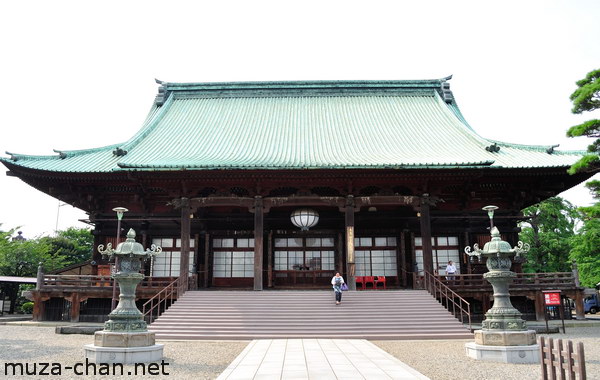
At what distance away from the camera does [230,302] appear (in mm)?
17688

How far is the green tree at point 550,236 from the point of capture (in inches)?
1345

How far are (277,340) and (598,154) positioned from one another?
11632 mm

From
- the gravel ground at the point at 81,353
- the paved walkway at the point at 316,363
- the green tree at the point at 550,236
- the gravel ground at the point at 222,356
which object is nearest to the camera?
the paved walkway at the point at 316,363

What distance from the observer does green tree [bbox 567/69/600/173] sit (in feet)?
44.2

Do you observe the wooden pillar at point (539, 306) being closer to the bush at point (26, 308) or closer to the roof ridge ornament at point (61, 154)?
the roof ridge ornament at point (61, 154)

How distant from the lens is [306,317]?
54.1 feet

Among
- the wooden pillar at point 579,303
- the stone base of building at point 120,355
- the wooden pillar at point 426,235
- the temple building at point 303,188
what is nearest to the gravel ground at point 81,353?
the stone base of building at point 120,355

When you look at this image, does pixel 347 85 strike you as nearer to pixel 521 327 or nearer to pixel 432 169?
pixel 432 169

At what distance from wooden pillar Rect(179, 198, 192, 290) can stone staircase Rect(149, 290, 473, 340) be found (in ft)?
3.52

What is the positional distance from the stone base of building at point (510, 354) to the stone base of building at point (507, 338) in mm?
164

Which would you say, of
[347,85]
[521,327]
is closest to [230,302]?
[521,327]

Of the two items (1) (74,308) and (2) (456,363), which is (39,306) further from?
(2) (456,363)

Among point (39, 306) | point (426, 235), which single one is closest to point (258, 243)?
point (426, 235)

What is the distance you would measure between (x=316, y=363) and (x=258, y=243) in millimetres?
10044
